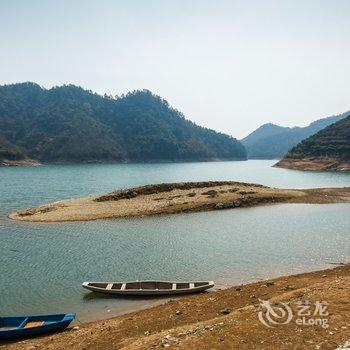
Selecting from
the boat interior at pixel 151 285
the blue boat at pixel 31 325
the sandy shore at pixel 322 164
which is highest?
the sandy shore at pixel 322 164

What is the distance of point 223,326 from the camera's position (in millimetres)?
16875

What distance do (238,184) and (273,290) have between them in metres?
53.9

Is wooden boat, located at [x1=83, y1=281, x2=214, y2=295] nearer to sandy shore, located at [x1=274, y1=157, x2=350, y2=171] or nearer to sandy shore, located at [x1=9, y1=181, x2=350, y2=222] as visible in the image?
sandy shore, located at [x1=9, y1=181, x2=350, y2=222]

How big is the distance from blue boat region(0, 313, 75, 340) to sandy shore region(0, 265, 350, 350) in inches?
23.4

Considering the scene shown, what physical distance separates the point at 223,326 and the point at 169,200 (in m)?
46.9

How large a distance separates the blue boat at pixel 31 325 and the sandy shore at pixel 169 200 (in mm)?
32804

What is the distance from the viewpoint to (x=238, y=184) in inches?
3041
